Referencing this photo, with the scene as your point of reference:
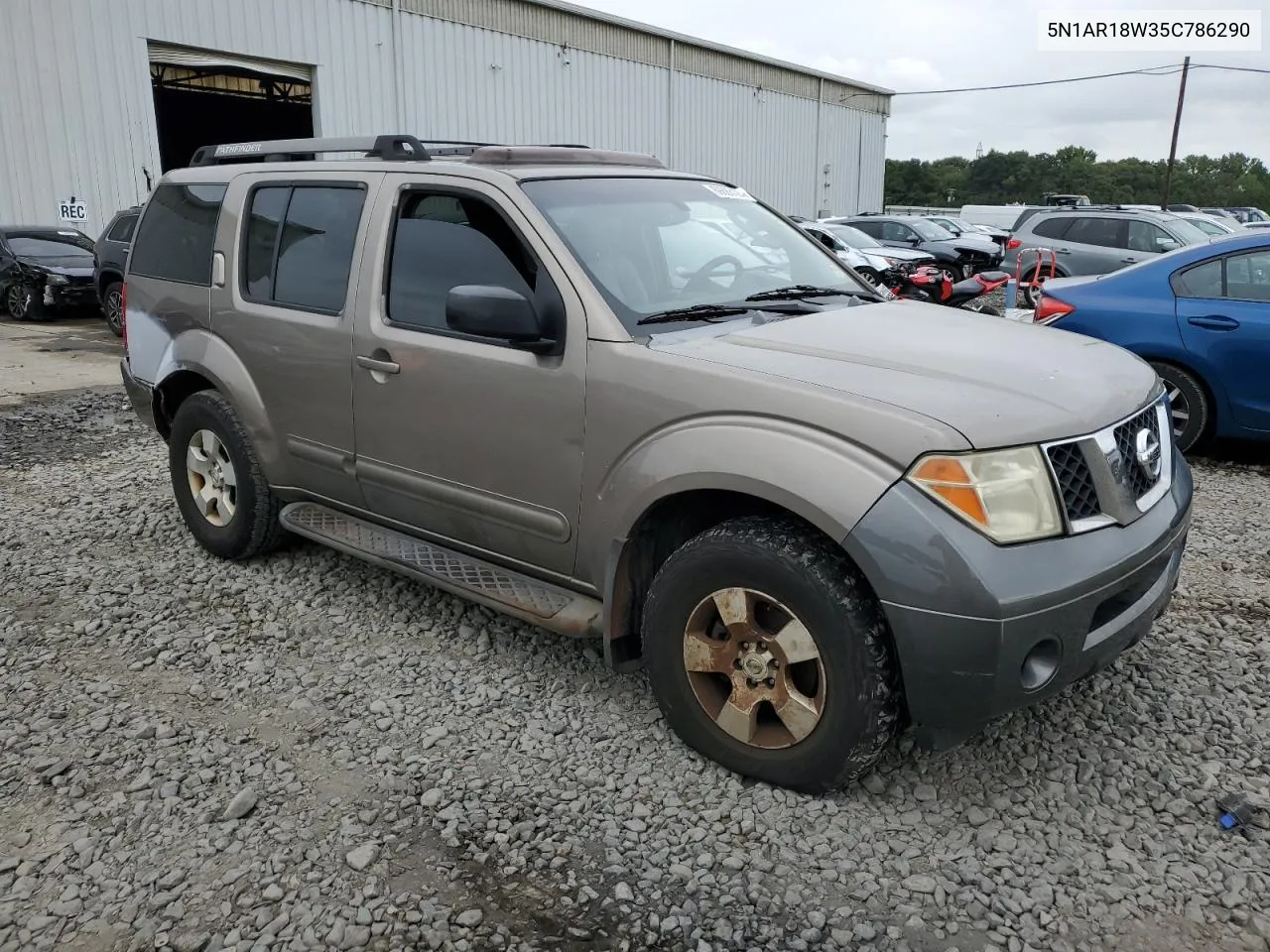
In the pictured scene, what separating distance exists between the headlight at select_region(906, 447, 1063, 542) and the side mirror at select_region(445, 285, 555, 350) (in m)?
1.30

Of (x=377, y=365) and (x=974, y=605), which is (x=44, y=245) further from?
(x=974, y=605)

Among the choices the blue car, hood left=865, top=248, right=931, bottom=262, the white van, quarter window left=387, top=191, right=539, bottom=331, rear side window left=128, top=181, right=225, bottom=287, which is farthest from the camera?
the white van

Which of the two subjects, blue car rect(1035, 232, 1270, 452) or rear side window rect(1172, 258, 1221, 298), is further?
rear side window rect(1172, 258, 1221, 298)

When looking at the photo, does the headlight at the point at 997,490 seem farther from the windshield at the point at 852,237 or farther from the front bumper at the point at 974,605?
the windshield at the point at 852,237

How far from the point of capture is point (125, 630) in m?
4.15

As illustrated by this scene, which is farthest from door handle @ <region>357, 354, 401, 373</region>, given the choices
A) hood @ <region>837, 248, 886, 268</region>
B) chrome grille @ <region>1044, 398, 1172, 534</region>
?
hood @ <region>837, 248, 886, 268</region>

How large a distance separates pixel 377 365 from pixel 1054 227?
13.2 m

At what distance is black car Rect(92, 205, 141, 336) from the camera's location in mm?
13906

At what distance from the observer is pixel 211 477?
481 centimetres

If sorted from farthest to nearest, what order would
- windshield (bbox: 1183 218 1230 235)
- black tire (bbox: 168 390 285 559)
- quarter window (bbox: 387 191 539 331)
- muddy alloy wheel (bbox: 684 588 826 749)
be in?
windshield (bbox: 1183 218 1230 235), black tire (bbox: 168 390 285 559), quarter window (bbox: 387 191 539 331), muddy alloy wheel (bbox: 684 588 826 749)

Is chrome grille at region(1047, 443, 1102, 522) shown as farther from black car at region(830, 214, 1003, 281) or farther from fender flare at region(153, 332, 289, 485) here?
black car at region(830, 214, 1003, 281)

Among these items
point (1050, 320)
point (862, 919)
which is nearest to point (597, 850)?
point (862, 919)

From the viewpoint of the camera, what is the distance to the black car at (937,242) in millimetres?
19406

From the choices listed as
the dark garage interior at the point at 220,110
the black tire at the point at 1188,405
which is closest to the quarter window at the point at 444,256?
the black tire at the point at 1188,405
